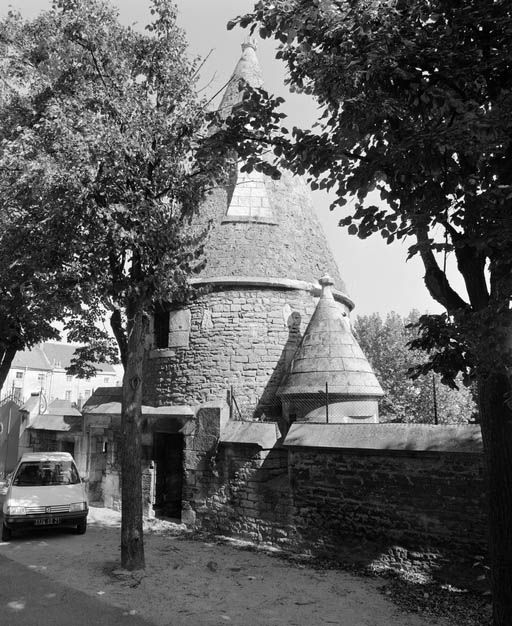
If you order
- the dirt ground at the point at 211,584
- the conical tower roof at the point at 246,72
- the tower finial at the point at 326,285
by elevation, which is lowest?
the dirt ground at the point at 211,584

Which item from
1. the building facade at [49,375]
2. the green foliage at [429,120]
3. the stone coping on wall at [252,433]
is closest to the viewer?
the green foliage at [429,120]

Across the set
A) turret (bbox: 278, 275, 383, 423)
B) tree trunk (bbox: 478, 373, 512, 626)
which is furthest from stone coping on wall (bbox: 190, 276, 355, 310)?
tree trunk (bbox: 478, 373, 512, 626)

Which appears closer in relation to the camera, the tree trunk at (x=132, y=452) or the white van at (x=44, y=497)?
the tree trunk at (x=132, y=452)

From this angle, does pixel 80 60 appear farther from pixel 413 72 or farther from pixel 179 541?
pixel 179 541

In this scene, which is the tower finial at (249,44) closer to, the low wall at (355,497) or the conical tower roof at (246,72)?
the conical tower roof at (246,72)

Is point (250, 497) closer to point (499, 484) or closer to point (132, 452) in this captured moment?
point (132, 452)

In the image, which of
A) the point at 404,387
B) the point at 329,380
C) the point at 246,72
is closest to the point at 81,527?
the point at 329,380

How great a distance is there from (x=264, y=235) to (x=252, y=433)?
5.40 meters

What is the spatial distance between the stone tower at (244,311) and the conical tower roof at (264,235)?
26 mm

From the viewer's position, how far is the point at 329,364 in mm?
10883

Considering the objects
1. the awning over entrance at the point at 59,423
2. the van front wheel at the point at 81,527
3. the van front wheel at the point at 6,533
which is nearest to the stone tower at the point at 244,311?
the van front wheel at the point at 81,527

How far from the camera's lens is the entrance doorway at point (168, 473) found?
12.4 m

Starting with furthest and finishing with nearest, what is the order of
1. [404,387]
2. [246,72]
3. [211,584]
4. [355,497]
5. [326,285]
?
[404,387] → [246,72] → [326,285] → [355,497] → [211,584]

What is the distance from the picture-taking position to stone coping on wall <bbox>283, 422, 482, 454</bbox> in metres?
7.20
